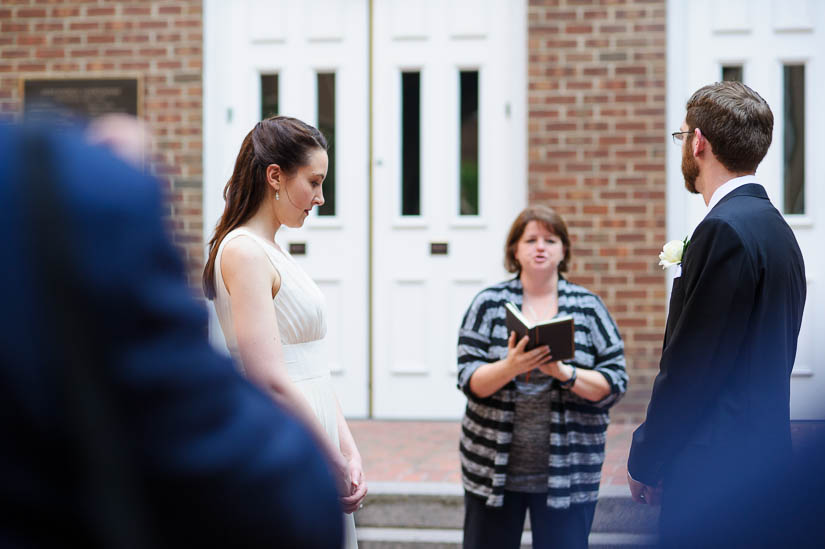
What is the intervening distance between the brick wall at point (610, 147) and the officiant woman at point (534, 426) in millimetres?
3165

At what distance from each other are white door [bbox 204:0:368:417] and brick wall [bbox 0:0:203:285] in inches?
4.6

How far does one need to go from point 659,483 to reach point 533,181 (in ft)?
14.8

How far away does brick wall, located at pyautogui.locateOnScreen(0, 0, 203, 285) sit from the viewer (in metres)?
6.93

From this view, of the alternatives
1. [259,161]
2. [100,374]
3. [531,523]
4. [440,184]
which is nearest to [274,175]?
[259,161]

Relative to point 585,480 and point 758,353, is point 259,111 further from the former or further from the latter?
point 758,353

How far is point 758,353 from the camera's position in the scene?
231 cm

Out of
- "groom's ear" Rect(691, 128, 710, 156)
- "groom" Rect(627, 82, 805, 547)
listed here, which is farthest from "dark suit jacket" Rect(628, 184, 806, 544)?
"groom's ear" Rect(691, 128, 710, 156)

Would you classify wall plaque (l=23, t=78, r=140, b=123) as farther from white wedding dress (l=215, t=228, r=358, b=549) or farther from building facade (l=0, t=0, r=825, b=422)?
white wedding dress (l=215, t=228, r=358, b=549)

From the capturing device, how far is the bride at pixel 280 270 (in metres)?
2.39

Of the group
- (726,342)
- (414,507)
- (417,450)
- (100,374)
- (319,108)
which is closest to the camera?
(100,374)

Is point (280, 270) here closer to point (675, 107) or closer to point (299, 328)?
point (299, 328)

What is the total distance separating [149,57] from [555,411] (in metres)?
4.99

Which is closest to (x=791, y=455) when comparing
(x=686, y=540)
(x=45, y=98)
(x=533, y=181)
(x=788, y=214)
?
(x=686, y=540)

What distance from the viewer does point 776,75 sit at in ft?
22.0
